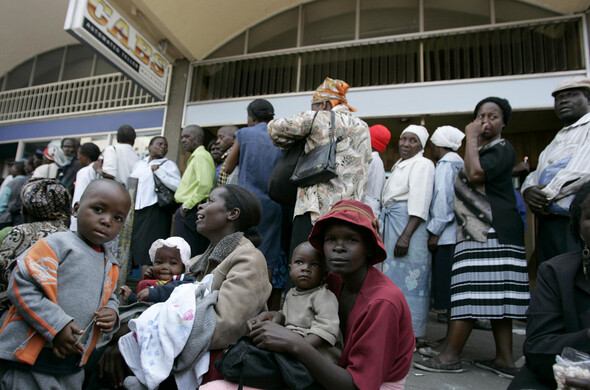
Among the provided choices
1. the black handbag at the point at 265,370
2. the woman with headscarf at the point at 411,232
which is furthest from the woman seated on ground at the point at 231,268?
the woman with headscarf at the point at 411,232

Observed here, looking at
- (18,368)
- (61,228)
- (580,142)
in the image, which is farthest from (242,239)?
(580,142)

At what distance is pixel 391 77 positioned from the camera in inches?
268

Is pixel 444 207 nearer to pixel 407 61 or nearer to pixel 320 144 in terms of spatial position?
pixel 320 144

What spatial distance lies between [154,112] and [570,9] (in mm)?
7144

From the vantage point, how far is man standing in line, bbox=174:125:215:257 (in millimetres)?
4062

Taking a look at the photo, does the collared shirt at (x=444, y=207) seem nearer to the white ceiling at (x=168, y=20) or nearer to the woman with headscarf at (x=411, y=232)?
the woman with headscarf at (x=411, y=232)

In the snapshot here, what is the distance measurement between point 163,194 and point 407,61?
4.59 meters

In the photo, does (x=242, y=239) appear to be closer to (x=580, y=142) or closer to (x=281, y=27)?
(x=580, y=142)

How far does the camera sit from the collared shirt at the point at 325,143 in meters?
2.91

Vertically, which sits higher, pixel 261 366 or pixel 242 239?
pixel 242 239

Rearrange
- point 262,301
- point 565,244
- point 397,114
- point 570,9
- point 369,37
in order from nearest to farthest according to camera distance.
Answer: point 262,301 → point 565,244 → point 570,9 → point 397,114 → point 369,37

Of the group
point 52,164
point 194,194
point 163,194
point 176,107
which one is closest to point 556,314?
point 194,194

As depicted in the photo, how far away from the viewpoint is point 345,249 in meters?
1.81

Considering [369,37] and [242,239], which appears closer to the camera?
[242,239]
